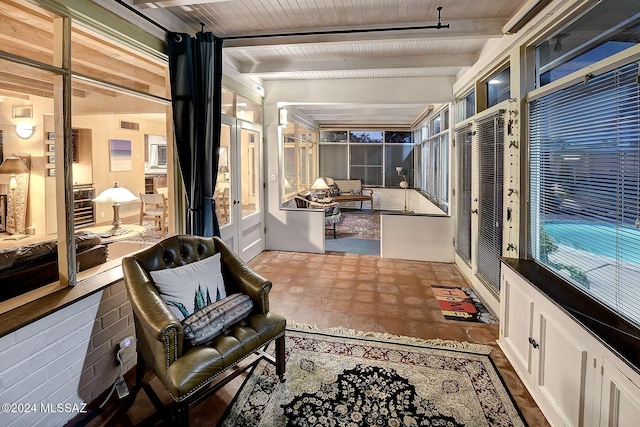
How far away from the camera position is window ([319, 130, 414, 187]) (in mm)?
10695

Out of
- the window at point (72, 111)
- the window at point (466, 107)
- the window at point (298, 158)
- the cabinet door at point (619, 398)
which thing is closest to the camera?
the cabinet door at point (619, 398)

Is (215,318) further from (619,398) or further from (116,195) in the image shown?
(116,195)

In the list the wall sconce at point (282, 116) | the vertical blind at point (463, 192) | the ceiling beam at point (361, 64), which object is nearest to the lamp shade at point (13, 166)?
the ceiling beam at point (361, 64)

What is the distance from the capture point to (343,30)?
10.7 feet

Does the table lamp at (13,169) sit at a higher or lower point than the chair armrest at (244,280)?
higher

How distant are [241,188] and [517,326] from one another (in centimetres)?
360

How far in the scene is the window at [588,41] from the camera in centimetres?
167

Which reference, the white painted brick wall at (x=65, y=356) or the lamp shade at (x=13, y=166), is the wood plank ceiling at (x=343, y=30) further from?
the white painted brick wall at (x=65, y=356)

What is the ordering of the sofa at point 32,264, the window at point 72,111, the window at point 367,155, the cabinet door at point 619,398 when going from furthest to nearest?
the window at point 367,155, the window at point 72,111, the sofa at point 32,264, the cabinet door at point 619,398

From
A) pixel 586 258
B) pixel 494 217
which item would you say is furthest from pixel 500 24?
pixel 586 258

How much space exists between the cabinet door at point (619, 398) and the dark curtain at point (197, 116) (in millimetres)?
2961

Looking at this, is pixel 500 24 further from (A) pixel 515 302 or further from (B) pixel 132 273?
(B) pixel 132 273

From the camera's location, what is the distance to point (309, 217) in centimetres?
555

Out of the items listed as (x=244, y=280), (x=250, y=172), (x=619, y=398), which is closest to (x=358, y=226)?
(x=250, y=172)
